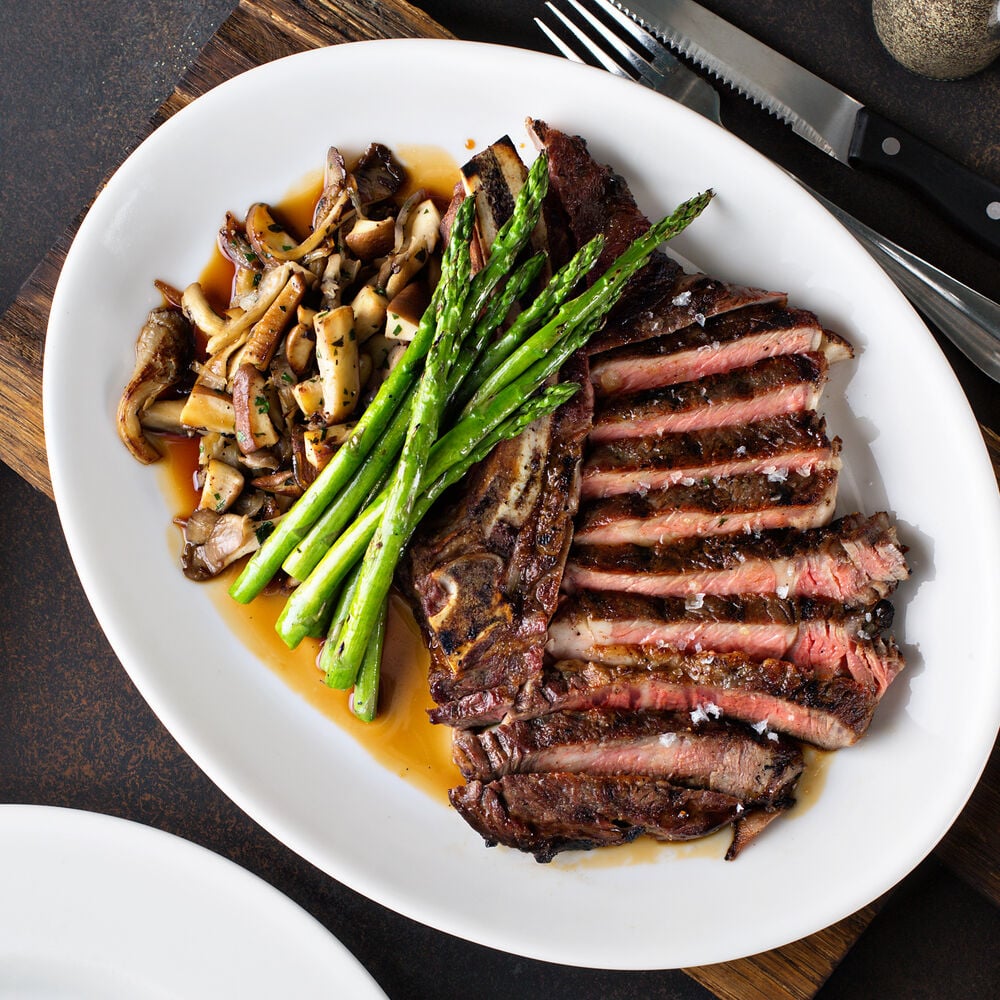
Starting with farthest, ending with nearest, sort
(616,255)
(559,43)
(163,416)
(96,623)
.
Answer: (96,623) < (559,43) < (163,416) < (616,255)

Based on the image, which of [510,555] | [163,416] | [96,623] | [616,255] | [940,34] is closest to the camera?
[510,555]

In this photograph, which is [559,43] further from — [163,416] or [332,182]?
[163,416]

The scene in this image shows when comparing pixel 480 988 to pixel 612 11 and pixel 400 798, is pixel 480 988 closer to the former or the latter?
pixel 400 798

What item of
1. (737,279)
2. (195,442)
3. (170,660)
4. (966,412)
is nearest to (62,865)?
(170,660)

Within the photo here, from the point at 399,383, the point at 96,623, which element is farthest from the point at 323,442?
the point at 96,623

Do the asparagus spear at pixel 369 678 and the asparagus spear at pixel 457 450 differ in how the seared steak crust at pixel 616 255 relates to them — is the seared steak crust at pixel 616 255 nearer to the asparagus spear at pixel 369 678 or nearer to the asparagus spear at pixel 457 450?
the asparagus spear at pixel 457 450

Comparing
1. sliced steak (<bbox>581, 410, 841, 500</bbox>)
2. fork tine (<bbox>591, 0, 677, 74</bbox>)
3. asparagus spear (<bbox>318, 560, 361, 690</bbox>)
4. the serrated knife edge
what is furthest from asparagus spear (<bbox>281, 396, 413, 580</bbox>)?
the serrated knife edge

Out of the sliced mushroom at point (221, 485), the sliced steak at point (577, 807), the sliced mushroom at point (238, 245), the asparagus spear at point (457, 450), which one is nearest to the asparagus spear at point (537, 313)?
the asparagus spear at point (457, 450)
